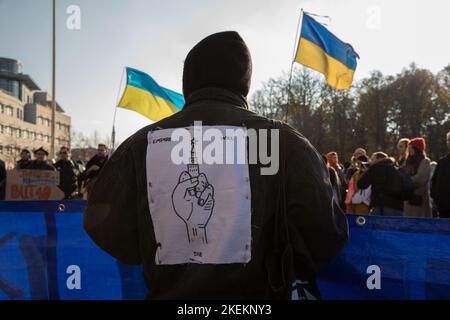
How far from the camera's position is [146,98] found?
377 inches

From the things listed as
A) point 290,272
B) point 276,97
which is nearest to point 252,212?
point 290,272

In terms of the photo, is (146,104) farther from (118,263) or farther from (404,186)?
(118,263)

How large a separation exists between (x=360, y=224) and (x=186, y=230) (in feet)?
3.68

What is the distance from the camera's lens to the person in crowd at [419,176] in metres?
6.25

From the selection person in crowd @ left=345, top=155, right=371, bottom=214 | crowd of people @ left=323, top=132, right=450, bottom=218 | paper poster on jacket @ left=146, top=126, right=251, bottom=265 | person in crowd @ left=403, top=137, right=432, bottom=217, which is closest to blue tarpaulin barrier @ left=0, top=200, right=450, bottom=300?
paper poster on jacket @ left=146, top=126, right=251, bottom=265

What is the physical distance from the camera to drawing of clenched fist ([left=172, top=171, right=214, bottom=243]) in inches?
68.8

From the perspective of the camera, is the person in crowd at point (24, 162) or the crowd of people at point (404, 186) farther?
the person in crowd at point (24, 162)

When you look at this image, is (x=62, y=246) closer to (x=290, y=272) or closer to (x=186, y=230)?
(x=186, y=230)

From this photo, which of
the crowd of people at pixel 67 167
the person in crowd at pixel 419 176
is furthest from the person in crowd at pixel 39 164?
the person in crowd at pixel 419 176

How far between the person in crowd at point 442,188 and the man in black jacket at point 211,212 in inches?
169

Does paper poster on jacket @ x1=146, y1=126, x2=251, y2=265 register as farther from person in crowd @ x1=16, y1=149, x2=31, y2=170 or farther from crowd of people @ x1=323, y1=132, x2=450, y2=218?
person in crowd @ x1=16, y1=149, x2=31, y2=170

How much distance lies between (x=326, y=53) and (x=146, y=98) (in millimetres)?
3805

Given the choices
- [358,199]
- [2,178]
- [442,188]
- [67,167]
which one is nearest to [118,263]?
[442,188]

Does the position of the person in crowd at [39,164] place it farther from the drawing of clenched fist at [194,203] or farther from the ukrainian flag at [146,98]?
the drawing of clenched fist at [194,203]
